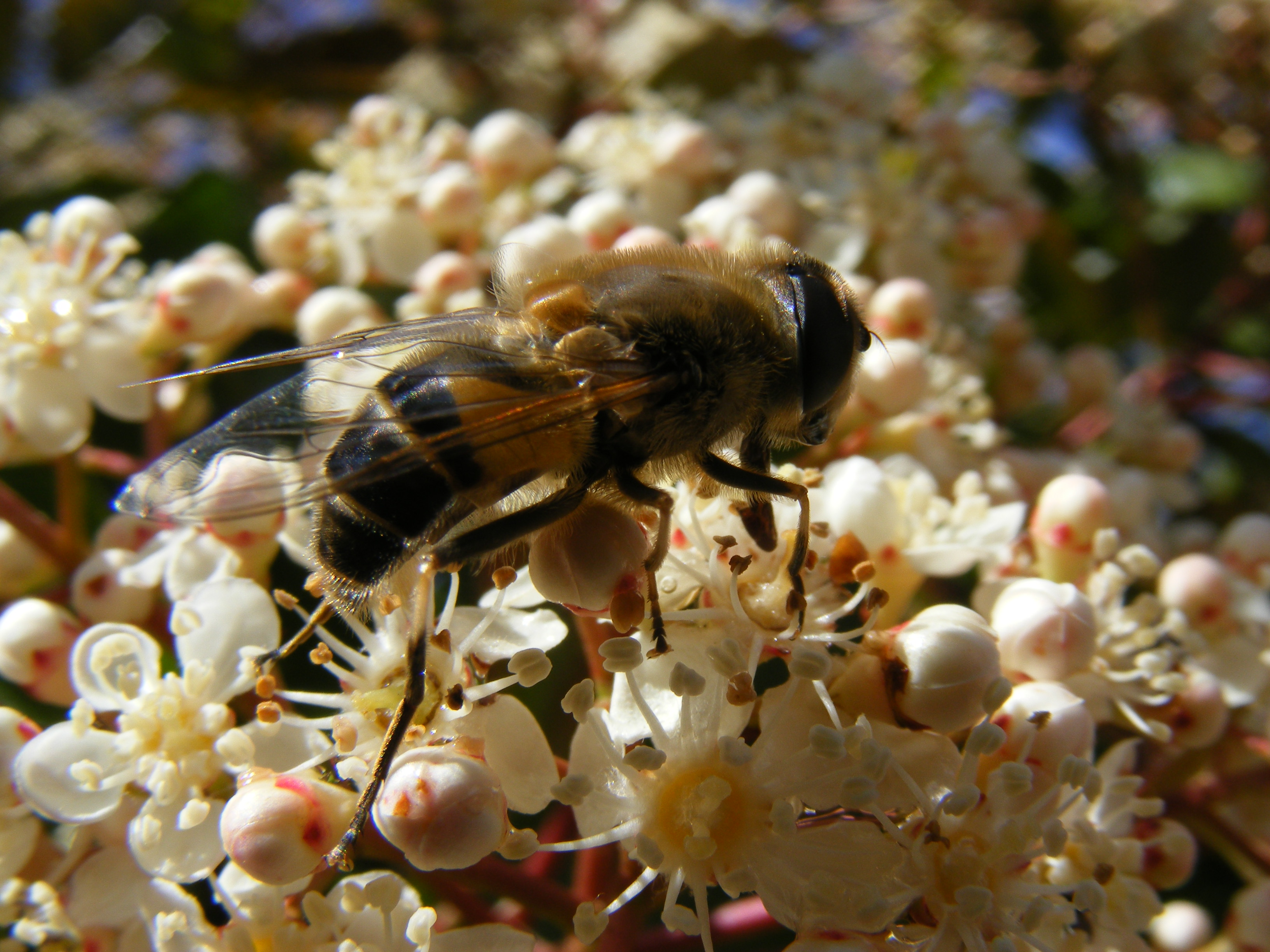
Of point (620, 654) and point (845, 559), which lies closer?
point (620, 654)

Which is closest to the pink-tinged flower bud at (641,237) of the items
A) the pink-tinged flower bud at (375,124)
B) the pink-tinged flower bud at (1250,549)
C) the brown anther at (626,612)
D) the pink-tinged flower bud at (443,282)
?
the pink-tinged flower bud at (443,282)

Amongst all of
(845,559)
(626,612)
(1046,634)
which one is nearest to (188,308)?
(626,612)

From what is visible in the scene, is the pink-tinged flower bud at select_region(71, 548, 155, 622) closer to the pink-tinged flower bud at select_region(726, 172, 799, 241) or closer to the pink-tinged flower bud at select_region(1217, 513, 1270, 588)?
the pink-tinged flower bud at select_region(726, 172, 799, 241)

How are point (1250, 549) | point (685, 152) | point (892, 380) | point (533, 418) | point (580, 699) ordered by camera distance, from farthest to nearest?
1. point (685, 152)
2. point (1250, 549)
3. point (892, 380)
4. point (580, 699)
5. point (533, 418)

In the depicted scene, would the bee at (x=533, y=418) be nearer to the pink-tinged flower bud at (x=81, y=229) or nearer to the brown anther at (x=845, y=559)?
the brown anther at (x=845, y=559)

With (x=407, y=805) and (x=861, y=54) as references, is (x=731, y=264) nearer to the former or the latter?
(x=407, y=805)

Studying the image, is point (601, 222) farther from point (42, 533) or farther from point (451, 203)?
point (42, 533)

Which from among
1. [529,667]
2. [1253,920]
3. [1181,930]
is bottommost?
[1181,930]
